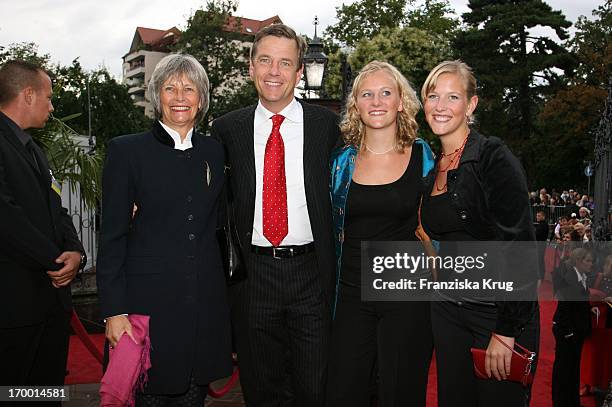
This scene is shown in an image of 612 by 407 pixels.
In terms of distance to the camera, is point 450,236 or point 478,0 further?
point 478,0

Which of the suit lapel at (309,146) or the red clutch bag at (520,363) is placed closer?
the red clutch bag at (520,363)

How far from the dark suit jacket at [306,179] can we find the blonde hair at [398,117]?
0.22m

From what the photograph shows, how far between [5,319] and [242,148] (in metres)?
1.64

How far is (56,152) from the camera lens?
20.9ft

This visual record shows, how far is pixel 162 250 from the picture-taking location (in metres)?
3.08

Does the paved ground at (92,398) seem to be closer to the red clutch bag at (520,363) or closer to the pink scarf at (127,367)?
the pink scarf at (127,367)

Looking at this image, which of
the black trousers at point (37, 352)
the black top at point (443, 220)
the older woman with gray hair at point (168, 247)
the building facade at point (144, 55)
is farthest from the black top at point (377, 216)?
the building facade at point (144, 55)

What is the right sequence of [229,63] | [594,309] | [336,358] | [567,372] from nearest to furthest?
1. [336,358]
2. [567,372]
3. [594,309]
4. [229,63]

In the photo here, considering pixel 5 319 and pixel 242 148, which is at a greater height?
pixel 242 148

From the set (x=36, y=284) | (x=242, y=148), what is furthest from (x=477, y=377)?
(x=36, y=284)

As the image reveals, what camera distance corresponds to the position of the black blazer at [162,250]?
2994 millimetres

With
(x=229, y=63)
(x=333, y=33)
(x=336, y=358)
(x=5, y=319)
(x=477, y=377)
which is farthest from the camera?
(x=333, y=33)

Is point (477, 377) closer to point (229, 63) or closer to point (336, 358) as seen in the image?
point (336, 358)

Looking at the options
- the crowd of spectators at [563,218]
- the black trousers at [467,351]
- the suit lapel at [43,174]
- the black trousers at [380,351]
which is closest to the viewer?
the black trousers at [467,351]
